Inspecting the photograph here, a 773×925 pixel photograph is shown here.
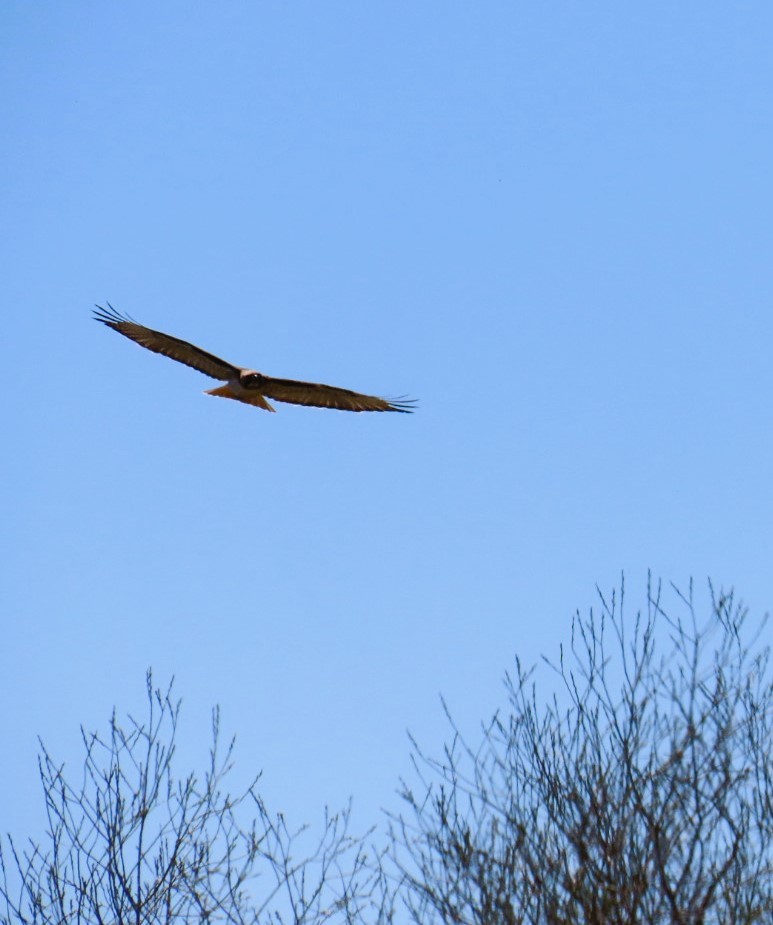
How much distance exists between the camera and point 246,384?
588 inches

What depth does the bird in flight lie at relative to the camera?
1496cm

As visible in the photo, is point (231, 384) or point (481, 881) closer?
point (481, 881)

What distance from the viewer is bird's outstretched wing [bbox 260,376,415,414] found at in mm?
15367

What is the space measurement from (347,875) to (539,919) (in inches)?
83.6

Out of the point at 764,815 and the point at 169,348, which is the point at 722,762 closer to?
the point at 764,815

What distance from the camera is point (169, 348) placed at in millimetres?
15688

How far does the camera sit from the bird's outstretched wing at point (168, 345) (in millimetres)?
15453

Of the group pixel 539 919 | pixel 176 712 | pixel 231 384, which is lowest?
pixel 539 919

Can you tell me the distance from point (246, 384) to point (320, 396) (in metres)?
1.15

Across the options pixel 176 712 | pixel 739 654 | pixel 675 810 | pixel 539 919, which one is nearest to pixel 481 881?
pixel 539 919

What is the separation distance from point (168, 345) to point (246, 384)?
1213 mm

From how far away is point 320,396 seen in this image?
52.1 ft

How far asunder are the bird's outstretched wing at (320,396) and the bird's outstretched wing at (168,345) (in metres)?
0.52

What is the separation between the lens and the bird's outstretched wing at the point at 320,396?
15.4 m
